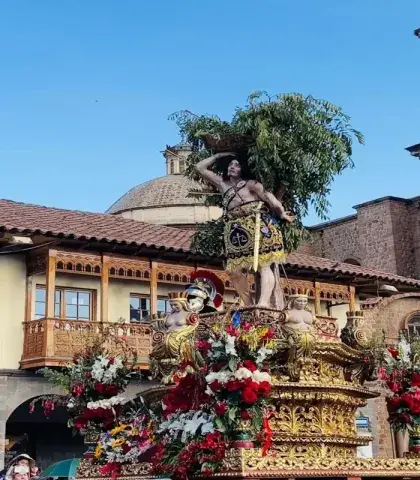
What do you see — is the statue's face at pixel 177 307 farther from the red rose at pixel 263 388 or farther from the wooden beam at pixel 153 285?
the wooden beam at pixel 153 285

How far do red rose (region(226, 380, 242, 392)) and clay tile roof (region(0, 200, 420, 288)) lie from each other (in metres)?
13.9

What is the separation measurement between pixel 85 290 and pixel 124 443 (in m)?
13.5

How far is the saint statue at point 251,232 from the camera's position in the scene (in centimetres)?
1027

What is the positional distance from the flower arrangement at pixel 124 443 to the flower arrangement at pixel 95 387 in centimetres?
32

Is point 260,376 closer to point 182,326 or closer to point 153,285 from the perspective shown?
point 182,326

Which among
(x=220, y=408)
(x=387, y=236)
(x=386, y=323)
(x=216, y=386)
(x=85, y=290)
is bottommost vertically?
(x=220, y=408)

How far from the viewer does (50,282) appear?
21812 millimetres

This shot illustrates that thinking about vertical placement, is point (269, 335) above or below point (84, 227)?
below

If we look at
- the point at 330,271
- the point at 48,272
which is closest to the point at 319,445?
the point at 48,272

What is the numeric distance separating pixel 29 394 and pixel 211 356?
1422 centimetres

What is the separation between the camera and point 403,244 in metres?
38.9

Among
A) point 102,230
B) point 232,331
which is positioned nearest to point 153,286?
point 102,230

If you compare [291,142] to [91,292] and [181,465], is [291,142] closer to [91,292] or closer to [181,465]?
[181,465]

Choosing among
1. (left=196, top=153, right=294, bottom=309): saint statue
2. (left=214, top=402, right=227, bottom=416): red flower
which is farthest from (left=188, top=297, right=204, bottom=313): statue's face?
(left=214, top=402, right=227, bottom=416): red flower
